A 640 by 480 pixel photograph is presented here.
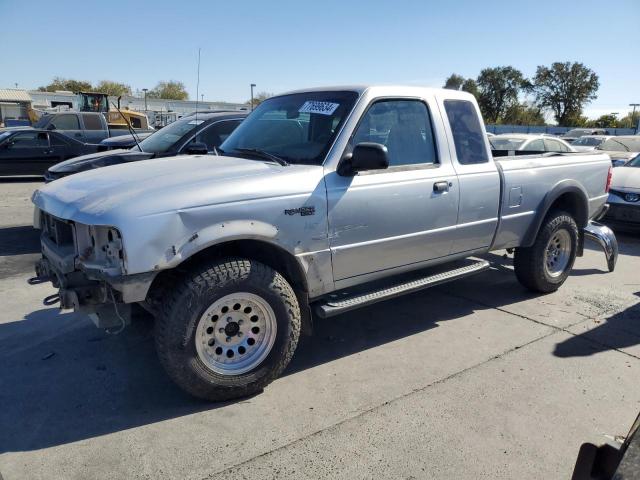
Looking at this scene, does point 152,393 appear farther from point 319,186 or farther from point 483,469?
point 483,469

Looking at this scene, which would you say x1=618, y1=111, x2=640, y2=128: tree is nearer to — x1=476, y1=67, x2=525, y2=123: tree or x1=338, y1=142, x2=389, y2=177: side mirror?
x1=476, y1=67, x2=525, y2=123: tree

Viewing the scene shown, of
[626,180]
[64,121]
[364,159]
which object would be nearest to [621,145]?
[626,180]

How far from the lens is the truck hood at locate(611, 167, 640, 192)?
8.88 metres

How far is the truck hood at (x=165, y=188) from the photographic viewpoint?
3.03 metres

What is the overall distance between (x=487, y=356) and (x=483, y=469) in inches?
57.6

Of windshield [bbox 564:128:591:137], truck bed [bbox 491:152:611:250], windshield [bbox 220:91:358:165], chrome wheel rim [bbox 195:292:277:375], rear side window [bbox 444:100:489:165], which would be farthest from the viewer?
windshield [bbox 564:128:591:137]

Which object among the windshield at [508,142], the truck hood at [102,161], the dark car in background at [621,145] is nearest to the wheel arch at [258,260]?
the truck hood at [102,161]

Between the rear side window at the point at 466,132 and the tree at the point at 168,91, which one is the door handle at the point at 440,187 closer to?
the rear side window at the point at 466,132

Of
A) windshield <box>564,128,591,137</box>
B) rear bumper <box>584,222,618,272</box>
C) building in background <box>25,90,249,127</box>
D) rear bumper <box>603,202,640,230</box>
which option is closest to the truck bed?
rear bumper <box>584,222,618,272</box>

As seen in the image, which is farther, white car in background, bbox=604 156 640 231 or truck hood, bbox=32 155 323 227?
white car in background, bbox=604 156 640 231

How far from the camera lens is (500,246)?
16.5ft

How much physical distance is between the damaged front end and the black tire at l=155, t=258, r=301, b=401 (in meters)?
0.25

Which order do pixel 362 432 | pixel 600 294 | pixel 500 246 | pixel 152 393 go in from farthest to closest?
pixel 600 294 < pixel 500 246 < pixel 152 393 < pixel 362 432

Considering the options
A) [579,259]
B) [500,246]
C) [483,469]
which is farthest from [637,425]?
[579,259]
